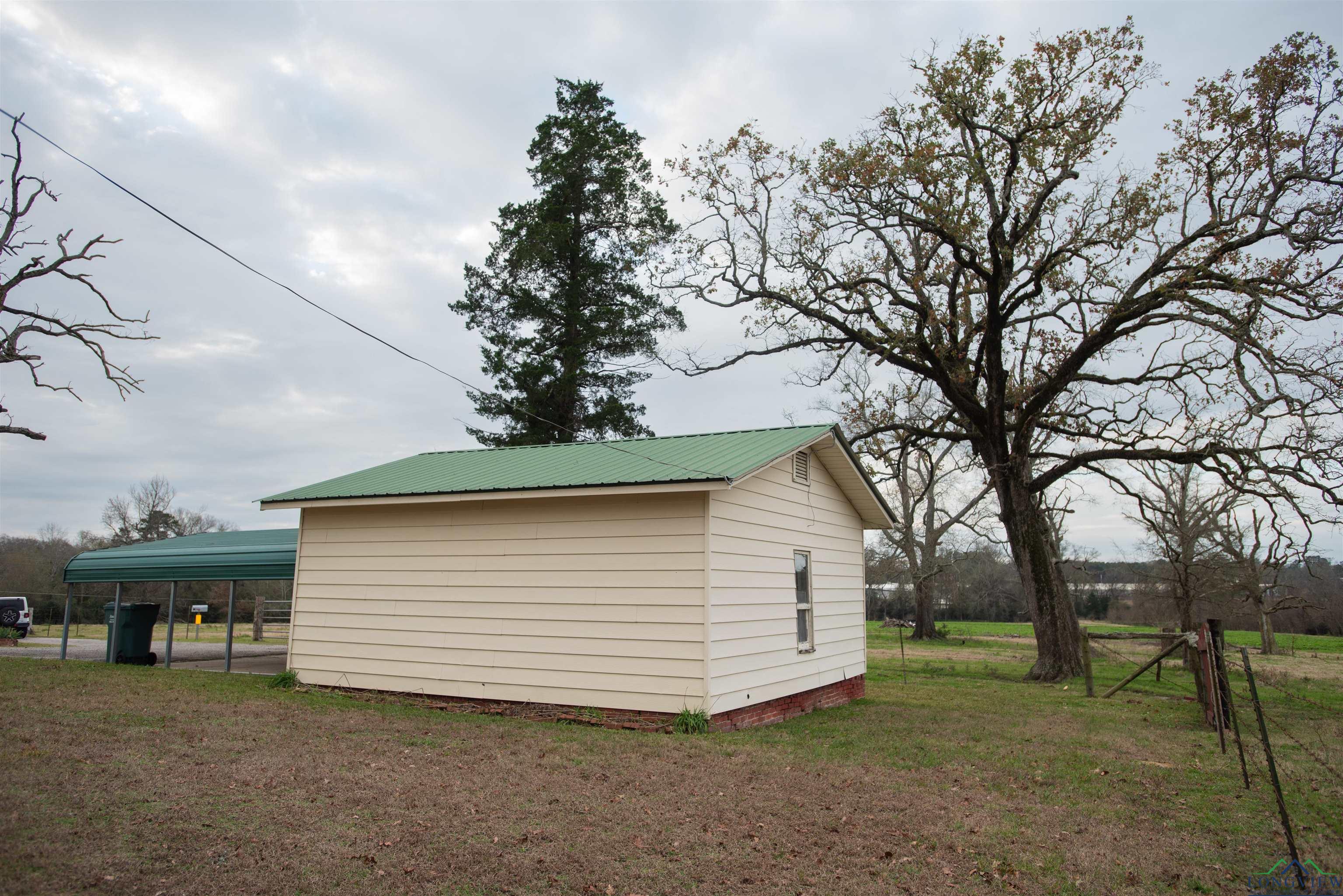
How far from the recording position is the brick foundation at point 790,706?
1018 centimetres

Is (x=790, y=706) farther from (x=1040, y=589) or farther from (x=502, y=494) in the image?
(x=1040, y=589)

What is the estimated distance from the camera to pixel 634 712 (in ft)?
33.0

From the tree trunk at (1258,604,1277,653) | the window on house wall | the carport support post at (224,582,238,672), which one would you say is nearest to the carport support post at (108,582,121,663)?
the carport support post at (224,582,238,672)

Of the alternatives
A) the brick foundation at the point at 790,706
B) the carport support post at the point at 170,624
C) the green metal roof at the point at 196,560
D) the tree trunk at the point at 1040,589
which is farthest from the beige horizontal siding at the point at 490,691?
the tree trunk at the point at 1040,589

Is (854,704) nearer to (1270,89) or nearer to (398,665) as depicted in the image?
(398,665)

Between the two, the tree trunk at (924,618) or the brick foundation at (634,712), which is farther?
the tree trunk at (924,618)

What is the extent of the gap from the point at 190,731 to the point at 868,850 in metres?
6.72

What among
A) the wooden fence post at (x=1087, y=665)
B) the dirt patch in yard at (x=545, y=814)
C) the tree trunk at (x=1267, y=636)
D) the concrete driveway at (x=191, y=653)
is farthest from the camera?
the tree trunk at (x=1267, y=636)

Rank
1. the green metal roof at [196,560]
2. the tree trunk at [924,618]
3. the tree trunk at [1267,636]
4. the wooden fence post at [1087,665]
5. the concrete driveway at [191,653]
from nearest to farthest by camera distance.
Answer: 1. the green metal roof at [196,560]
2. the wooden fence post at [1087,665]
3. the concrete driveway at [191,653]
4. the tree trunk at [1267,636]
5. the tree trunk at [924,618]

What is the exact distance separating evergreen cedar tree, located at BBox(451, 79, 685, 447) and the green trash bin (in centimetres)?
1226

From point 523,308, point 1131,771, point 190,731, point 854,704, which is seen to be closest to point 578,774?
point 190,731

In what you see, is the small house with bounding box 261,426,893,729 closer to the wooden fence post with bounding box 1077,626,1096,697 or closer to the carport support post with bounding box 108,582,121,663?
the wooden fence post with bounding box 1077,626,1096,697

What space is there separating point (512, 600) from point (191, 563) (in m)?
7.87

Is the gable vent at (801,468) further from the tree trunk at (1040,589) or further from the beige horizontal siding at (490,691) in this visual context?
the tree trunk at (1040,589)
